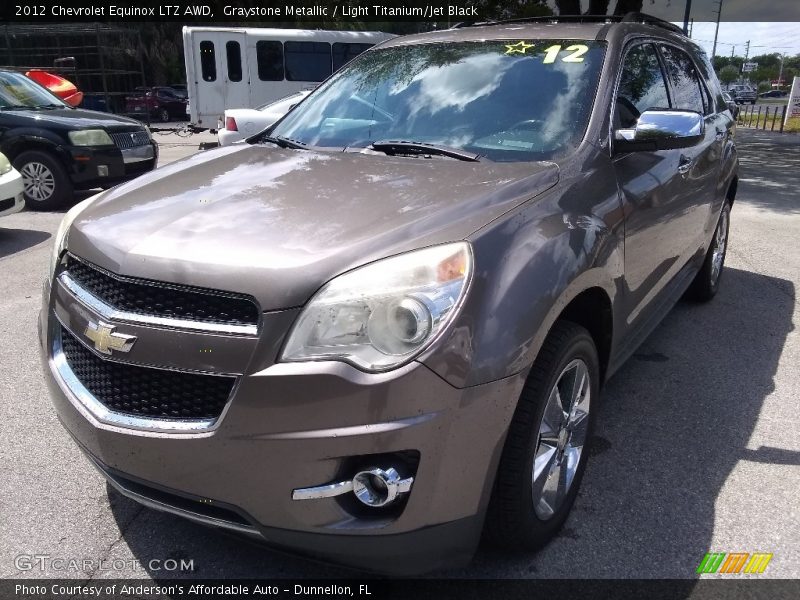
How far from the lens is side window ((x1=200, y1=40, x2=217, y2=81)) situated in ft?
61.2

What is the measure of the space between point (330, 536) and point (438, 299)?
710mm

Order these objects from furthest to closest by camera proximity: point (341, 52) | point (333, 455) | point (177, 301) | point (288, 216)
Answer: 1. point (341, 52)
2. point (288, 216)
3. point (177, 301)
4. point (333, 455)

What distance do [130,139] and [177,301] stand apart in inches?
330

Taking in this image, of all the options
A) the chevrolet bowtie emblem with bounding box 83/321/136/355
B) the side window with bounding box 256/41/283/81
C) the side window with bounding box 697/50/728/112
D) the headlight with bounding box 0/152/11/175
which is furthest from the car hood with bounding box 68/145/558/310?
the side window with bounding box 256/41/283/81

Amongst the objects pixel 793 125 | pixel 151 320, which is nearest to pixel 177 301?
pixel 151 320

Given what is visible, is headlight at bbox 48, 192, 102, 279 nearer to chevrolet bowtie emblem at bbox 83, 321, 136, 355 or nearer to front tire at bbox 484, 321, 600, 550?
chevrolet bowtie emblem at bbox 83, 321, 136, 355

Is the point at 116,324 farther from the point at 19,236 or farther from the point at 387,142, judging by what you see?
the point at 19,236

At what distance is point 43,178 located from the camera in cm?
872

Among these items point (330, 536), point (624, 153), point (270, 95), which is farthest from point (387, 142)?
point (270, 95)

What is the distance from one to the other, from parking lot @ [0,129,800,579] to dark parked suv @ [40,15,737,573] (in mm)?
282

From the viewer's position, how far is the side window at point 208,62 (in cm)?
1866

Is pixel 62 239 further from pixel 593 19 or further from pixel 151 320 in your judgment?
pixel 593 19

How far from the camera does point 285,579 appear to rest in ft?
7.44

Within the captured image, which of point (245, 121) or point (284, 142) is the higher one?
point (284, 142)
